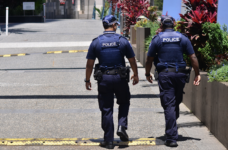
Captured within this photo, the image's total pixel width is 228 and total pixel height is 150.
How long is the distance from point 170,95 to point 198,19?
8.31 ft

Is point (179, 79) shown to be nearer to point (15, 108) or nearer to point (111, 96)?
point (111, 96)

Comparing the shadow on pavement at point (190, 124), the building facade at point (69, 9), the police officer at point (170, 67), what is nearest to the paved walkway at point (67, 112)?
the shadow on pavement at point (190, 124)

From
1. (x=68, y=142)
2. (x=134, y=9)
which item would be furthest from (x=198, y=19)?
(x=134, y=9)

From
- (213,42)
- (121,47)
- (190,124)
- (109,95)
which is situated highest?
(121,47)

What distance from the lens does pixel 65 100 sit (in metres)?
8.27

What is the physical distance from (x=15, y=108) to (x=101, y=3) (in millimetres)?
50205

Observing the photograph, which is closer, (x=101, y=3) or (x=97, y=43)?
(x=97, y=43)

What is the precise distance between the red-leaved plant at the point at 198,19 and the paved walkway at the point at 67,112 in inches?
55.6

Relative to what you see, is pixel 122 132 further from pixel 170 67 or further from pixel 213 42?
pixel 213 42

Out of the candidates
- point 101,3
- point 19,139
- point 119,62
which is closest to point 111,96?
point 119,62

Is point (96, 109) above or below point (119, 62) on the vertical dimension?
below

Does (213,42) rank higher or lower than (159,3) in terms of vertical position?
lower

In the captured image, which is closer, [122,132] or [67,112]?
[122,132]

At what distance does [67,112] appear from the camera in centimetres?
715
